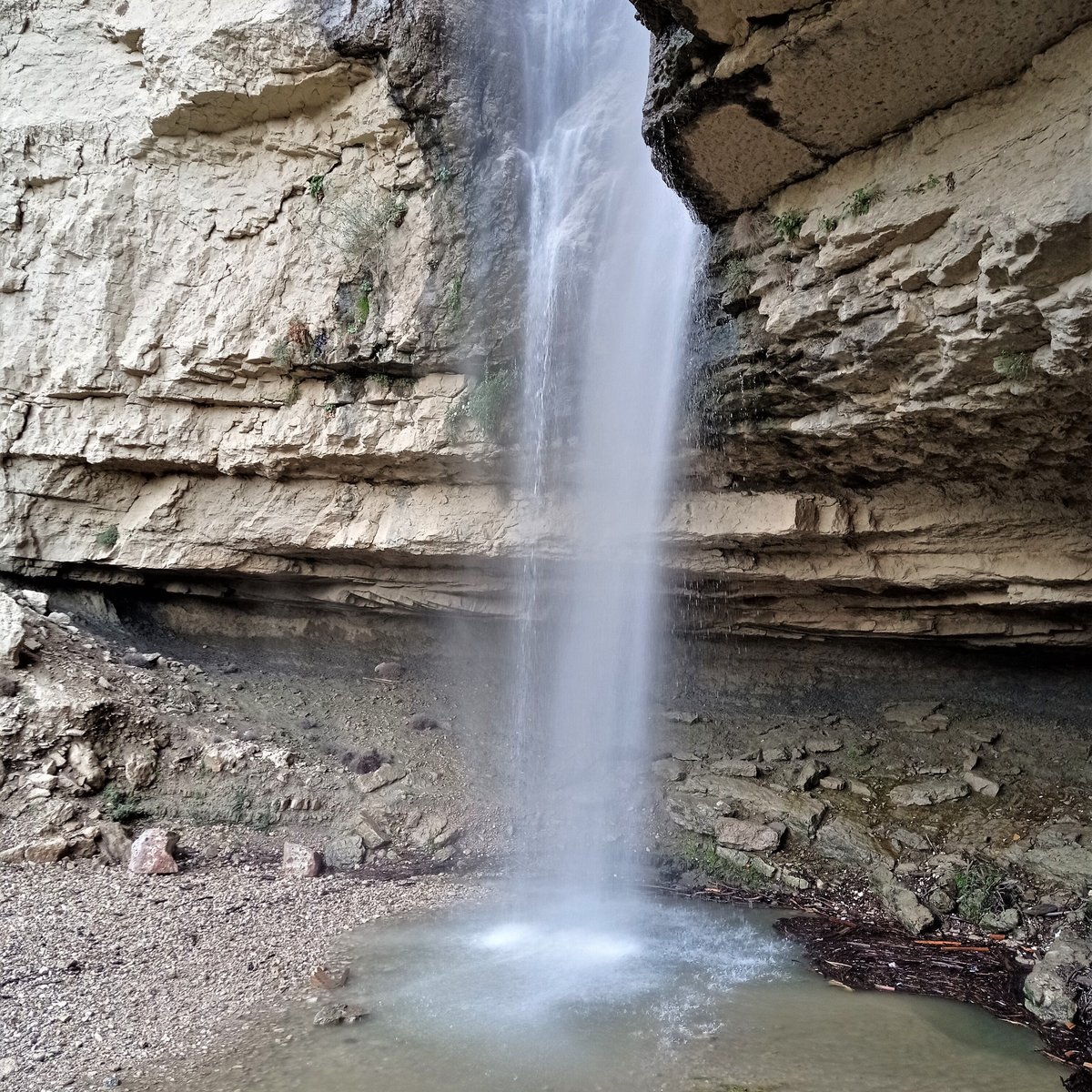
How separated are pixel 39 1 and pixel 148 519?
6744 millimetres

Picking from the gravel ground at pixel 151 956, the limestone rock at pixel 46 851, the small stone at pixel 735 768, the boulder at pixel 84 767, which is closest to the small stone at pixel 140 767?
the boulder at pixel 84 767

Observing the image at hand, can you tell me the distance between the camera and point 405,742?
29.0 feet

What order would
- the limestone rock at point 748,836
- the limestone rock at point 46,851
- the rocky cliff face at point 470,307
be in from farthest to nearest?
the limestone rock at point 748,836 < the limestone rock at point 46,851 < the rocky cliff face at point 470,307

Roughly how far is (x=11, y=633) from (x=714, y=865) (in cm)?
784

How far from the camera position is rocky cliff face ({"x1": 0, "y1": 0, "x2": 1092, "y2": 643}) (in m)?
4.16

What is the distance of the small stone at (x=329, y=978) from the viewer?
464cm

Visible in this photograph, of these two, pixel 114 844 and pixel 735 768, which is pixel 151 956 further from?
pixel 735 768

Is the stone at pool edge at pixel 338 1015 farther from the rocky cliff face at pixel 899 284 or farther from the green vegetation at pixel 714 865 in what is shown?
the rocky cliff face at pixel 899 284

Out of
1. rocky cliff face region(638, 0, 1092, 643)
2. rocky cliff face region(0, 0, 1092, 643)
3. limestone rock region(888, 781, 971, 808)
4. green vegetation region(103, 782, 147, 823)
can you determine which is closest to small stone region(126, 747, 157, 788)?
green vegetation region(103, 782, 147, 823)

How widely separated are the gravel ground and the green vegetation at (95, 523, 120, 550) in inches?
192

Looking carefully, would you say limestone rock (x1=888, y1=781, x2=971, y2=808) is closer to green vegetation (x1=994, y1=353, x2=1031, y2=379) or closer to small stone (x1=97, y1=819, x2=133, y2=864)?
green vegetation (x1=994, y1=353, x2=1031, y2=379)

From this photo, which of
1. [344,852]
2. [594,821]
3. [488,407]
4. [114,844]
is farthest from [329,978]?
[488,407]

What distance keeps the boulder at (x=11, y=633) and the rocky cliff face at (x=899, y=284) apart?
7.57 m

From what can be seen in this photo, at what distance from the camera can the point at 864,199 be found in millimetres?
4637
